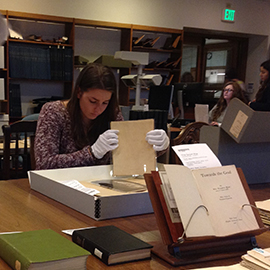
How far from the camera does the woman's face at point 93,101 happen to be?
1.95m

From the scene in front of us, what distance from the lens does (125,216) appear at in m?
1.12

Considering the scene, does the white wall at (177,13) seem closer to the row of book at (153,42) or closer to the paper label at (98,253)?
the row of book at (153,42)

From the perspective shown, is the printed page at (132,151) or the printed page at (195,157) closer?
the printed page at (195,157)

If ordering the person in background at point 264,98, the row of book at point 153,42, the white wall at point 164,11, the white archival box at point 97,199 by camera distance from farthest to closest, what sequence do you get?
the row of book at point 153,42 → the white wall at point 164,11 → the person in background at point 264,98 → the white archival box at point 97,199

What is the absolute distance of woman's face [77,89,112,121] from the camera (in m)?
1.95

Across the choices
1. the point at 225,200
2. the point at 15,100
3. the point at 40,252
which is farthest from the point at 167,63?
the point at 40,252

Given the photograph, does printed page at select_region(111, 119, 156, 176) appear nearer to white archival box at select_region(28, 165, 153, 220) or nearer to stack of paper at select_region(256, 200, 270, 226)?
white archival box at select_region(28, 165, 153, 220)

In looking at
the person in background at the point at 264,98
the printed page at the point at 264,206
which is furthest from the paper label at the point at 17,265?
the person in background at the point at 264,98

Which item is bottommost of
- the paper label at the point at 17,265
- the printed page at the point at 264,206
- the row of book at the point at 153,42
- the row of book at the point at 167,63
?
the printed page at the point at 264,206

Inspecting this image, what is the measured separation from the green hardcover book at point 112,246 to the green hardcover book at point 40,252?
6 centimetres

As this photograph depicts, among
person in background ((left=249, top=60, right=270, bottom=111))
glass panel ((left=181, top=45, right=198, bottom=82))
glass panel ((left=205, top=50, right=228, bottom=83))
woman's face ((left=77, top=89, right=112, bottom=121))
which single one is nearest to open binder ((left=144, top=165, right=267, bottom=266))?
woman's face ((left=77, top=89, right=112, bottom=121))

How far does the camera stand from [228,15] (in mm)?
6465

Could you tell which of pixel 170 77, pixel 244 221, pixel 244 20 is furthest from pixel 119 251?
pixel 244 20

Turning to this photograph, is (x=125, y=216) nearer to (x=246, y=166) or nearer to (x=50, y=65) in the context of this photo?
(x=246, y=166)
